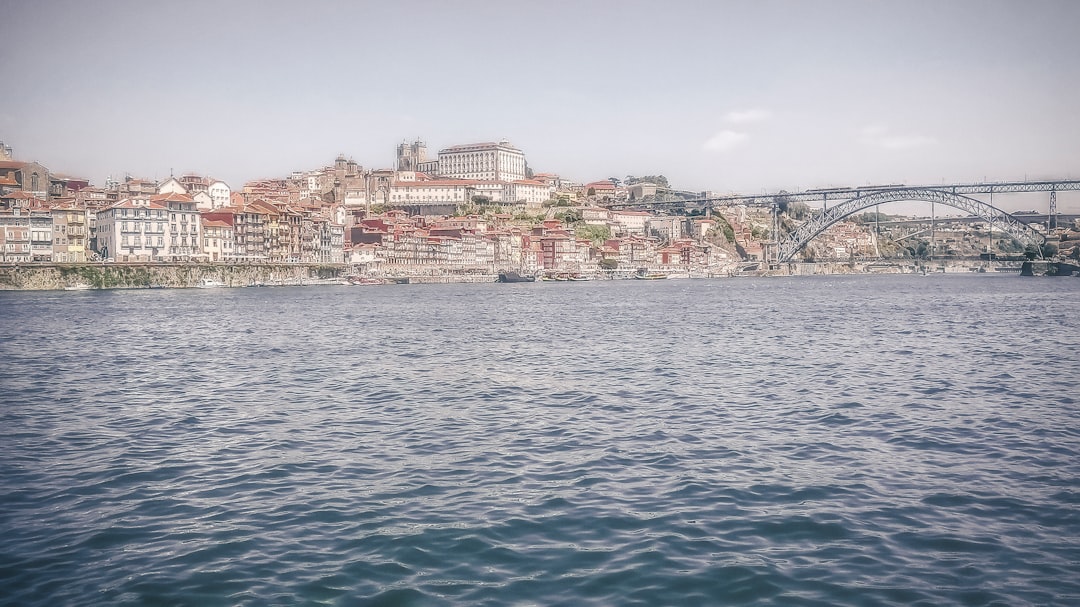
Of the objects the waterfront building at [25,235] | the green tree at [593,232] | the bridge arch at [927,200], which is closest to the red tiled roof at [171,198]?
the waterfront building at [25,235]

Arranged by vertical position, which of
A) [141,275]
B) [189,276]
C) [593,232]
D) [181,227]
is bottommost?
[189,276]

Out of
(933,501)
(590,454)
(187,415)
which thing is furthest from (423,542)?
(187,415)

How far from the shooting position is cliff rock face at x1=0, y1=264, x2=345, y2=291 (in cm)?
8962

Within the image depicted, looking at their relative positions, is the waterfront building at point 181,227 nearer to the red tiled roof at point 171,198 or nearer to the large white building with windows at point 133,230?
the red tiled roof at point 171,198

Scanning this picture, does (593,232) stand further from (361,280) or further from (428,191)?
(361,280)

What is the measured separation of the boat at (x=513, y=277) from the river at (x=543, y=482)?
118305 mm

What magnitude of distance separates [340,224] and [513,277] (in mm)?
32480

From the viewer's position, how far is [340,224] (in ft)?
483

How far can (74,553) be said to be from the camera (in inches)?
345

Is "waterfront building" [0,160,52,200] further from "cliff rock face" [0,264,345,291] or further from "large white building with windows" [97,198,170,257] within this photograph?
"cliff rock face" [0,264,345,291]

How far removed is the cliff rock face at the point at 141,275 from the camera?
89625 millimetres

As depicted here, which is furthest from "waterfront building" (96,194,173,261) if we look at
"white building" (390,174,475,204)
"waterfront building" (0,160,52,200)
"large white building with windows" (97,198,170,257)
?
"white building" (390,174,475,204)

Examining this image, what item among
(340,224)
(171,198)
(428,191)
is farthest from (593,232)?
(171,198)

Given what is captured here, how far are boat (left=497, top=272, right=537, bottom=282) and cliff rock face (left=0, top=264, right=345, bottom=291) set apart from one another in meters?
35.7
